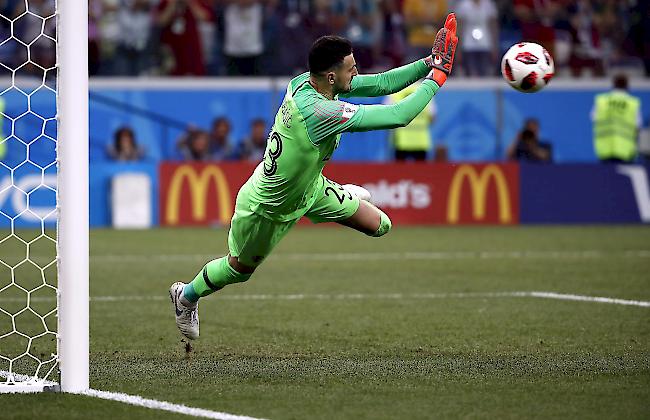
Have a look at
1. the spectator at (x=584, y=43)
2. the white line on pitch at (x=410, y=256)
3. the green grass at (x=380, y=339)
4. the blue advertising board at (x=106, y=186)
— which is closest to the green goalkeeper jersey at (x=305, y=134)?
the green grass at (x=380, y=339)

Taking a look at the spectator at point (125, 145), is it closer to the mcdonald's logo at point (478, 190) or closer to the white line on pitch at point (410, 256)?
the mcdonald's logo at point (478, 190)

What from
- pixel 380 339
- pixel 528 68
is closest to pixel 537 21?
pixel 528 68

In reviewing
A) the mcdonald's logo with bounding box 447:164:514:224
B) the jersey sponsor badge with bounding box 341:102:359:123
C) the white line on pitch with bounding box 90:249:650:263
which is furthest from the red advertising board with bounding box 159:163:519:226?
the jersey sponsor badge with bounding box 341:102:359:123

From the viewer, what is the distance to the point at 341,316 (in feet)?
27.7

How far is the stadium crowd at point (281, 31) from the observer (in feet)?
64.0

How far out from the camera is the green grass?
5277mm

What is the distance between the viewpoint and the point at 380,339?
732 centimetres

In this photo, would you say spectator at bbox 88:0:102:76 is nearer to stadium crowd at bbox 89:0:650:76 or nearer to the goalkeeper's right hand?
stadium crowd at bbox 89:0:650:76

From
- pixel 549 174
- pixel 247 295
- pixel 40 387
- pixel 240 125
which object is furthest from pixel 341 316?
pixel 240 125

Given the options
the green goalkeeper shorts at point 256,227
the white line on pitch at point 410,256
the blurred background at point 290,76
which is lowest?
the white line on pitch at point 410,256

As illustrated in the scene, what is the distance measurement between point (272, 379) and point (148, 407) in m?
0.92

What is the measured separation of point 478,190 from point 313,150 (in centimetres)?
1131

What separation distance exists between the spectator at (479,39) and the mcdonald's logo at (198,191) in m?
5.68

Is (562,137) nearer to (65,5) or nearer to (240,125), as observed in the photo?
(240,125)
